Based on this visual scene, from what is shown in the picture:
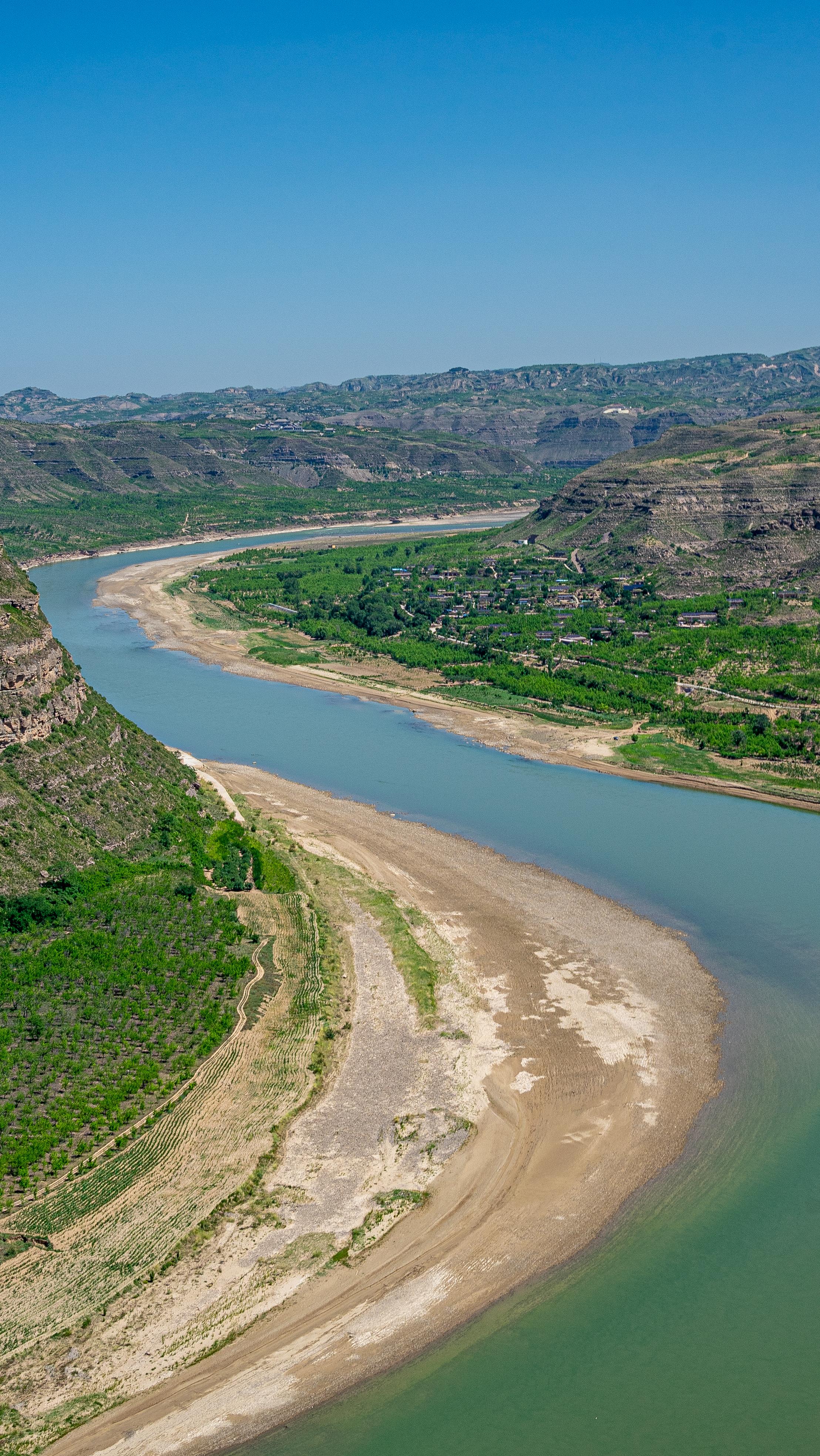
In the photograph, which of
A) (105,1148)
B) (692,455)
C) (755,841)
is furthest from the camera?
(692,455)

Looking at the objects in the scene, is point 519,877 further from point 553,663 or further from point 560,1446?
point 553,663

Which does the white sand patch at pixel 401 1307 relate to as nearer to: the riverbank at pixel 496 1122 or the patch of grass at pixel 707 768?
the riverbank at pixel 496 1122

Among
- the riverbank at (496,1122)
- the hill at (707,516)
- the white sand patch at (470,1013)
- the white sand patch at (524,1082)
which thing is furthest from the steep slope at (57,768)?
the hill at (707,516)

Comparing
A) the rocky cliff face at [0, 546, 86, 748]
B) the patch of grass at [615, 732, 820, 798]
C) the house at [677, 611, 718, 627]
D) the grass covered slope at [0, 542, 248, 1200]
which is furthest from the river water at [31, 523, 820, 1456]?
the house at [677, 611, 718, 627]

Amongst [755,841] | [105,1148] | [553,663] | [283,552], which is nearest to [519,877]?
[755,841]

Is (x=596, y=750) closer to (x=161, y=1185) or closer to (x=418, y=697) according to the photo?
(x=418, y=697)

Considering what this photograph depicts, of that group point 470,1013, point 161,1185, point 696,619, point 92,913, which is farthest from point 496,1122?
point 696,619

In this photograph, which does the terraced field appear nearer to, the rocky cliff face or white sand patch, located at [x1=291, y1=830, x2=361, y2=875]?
white sand patch, located at [x1=291, y1=830, x2=361, y2=875]
